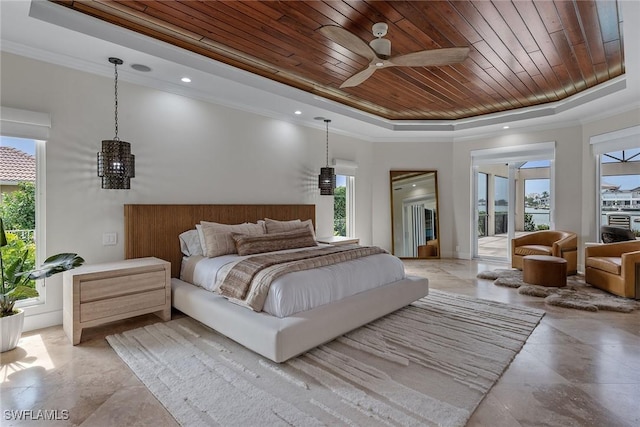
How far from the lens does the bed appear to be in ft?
7.93

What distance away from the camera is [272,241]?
3807mm

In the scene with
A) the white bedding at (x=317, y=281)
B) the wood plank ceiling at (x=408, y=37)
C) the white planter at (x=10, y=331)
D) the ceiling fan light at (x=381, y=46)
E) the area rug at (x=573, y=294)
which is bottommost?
the area rug at (x=573, y=294)

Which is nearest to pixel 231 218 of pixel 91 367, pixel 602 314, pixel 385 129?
pixel 91 367

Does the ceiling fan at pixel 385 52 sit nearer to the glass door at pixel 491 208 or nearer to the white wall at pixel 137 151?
the white wall at pixel 137 151

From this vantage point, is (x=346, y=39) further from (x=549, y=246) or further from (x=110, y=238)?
(x=549, y=246)

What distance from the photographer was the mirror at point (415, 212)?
6988 millimetres

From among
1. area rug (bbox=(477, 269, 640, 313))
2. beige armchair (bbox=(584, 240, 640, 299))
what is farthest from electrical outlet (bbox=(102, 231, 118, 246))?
beige armchair (bbox=(584, 240, 640, 299))

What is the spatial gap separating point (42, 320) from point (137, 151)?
6.17 ft

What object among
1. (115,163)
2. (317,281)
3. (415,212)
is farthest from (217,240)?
(415,212)

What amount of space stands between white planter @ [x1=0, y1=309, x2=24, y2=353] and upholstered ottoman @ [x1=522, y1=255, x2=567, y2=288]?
5.72 meters

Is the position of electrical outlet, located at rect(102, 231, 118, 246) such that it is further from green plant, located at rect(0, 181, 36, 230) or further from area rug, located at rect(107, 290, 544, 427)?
area rug, located at rect(107, 290, 544, 427)

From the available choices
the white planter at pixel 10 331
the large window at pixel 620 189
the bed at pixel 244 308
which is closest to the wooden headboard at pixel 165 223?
the bed at pixel 244 308

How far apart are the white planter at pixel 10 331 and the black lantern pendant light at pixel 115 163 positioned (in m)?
1.33

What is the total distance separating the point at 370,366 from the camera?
2.40 m
